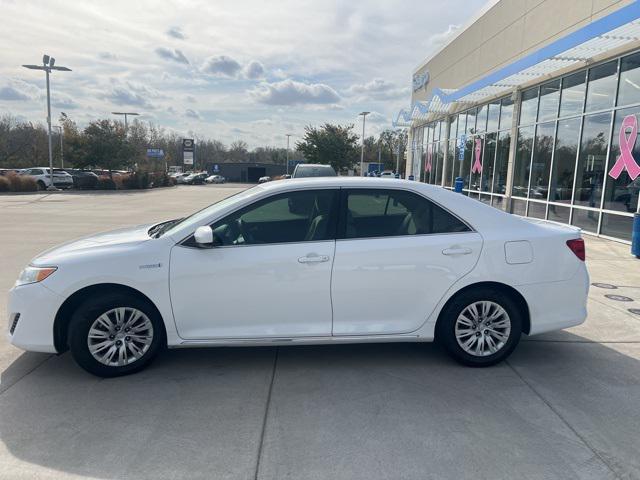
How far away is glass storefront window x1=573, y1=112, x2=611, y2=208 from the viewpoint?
38.8 ft

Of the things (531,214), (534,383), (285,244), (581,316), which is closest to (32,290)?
(285,244)

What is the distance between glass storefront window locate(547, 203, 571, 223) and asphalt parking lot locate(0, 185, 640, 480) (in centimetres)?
959

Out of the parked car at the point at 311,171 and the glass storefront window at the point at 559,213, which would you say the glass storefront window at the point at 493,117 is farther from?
the parked car at the point at 311,171

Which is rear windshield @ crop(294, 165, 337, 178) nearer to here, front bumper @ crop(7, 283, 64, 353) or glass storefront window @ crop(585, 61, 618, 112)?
glass storefront window @ crop(585, 61, 618, 112)

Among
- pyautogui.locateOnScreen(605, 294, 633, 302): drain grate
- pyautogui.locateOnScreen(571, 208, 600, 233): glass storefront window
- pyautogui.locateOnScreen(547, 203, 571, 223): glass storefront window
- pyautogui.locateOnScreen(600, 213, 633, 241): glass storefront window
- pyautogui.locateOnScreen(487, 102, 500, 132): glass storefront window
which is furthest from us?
pyautogui.locateOnScreen(487, 102, 500, 132): glass storefront window

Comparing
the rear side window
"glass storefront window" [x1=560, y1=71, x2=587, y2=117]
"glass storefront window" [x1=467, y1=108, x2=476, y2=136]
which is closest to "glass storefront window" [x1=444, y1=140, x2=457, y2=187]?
"glass storefront window" [x1=467, y1=108, x2=476, y2=136]

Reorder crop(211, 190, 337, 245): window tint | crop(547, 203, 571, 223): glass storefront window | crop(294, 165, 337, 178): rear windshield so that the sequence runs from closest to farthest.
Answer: crop(211, 190, 337, 245): window tint → crop(547, 203, 571, 223): glass storefront window → crop(294, 165, 337, 178): rear windshield

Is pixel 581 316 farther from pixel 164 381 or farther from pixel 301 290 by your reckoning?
pixel 164 381

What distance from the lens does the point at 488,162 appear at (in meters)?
19.7

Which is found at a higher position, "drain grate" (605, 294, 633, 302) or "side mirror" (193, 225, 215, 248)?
"side mirror" (193, 225, 215, 248)

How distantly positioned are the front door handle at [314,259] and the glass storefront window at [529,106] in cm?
1445

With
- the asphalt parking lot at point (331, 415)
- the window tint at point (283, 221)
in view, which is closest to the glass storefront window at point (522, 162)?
the asphalt parking lot at point (331, 415)

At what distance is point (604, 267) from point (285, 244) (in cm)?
686

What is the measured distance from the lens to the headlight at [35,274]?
3.80m
